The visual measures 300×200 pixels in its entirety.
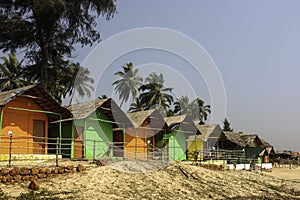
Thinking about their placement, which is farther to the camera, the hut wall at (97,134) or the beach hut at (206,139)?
the beach hut at (206,139)

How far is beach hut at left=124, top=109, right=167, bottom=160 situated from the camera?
27.9 metres

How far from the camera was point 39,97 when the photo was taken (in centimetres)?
2158

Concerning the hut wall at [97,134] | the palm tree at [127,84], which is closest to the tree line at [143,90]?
the palm tree at [127,84]

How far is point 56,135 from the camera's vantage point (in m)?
25.0

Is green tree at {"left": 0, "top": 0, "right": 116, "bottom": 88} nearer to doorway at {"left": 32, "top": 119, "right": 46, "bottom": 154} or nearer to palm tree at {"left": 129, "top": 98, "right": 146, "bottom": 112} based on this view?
doorway at {"left": 32, "top": 119, "right": 46, "bottom": 154}

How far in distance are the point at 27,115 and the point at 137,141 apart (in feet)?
31.7

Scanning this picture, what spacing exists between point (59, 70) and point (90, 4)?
21.3 ft

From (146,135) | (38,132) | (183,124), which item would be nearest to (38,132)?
(38,132)

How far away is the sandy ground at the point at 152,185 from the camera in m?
14.4

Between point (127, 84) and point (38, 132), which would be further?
point (127, 84)

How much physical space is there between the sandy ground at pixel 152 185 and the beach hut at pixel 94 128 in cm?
481

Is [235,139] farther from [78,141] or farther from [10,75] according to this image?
[10,75]

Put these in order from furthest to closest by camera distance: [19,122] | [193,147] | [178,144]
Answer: [193,147]
[178,144]
[19,122]

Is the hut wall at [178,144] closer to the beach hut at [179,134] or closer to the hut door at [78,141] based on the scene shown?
the beach hut at [179,134]
